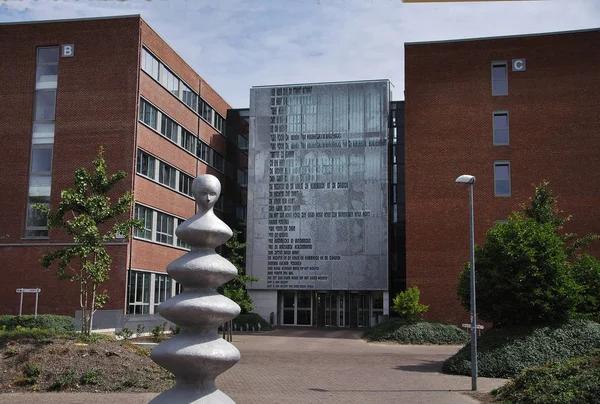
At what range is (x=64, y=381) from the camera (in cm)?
1448

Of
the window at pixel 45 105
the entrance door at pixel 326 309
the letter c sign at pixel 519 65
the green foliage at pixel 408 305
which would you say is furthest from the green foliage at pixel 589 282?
the window at pixel 45 105

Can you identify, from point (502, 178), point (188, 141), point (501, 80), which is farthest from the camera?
point (188, 141)

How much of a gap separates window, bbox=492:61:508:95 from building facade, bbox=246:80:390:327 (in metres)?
8.03

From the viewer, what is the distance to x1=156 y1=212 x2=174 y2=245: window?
40.0 meters

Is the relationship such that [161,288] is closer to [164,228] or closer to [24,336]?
[164,228]

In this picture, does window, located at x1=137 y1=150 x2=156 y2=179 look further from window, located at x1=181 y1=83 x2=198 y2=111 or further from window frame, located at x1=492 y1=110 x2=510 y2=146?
window frame, located at x1=492 y1=110 x2=510 y2=146

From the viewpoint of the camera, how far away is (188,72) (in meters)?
45.5

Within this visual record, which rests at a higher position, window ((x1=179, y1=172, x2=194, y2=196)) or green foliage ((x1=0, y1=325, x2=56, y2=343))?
window ((x1=179, y1=172, x2=194, y2=196))

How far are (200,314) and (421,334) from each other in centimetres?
2757

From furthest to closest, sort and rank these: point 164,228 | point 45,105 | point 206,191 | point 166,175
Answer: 1. point 166,175
2. point 164,228
3. point 45,105
4. point 206,191

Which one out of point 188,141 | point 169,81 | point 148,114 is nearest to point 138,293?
point 148,114

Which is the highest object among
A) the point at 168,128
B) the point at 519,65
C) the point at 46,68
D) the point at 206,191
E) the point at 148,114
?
the point at 519,65

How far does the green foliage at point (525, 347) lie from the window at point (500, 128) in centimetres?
2173

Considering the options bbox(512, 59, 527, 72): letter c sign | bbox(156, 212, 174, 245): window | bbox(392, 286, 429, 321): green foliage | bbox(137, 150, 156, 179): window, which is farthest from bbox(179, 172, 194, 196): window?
bbox(512, 59, 527, 72): letter c sign
